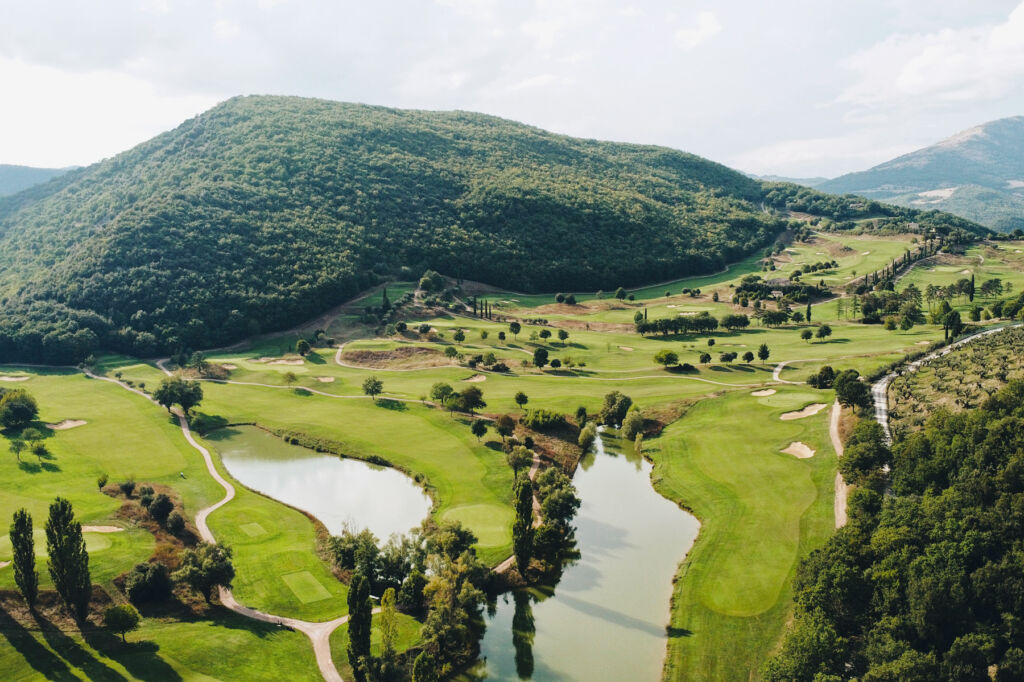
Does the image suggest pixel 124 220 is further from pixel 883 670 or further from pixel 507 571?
pixel 883 670

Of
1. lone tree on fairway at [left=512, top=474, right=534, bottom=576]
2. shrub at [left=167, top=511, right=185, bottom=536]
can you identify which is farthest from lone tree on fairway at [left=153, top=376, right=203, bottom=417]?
lone tree on fairway at [left=512, top=474, right=534, bottom=576]

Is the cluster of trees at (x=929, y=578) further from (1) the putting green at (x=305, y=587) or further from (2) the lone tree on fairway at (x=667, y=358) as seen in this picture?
(2) the lone tree on fairway at (x=667, y=358)

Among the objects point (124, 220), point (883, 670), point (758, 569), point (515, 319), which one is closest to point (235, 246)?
point (124, 220)

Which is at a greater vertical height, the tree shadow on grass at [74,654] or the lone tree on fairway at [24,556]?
the lone tree on fairway at [24,556]

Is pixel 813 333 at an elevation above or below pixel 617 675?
above

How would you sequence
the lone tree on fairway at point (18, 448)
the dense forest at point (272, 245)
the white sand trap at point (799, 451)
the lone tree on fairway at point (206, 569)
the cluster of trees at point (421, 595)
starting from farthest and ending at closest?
1. the dense forest at point (272, 245)
2. the lone tree on fairway at point (18, 448)
3. the white sand trap at point (799, 451)
4. the lone tree on fairway at point (206, 569)
5. the cluster of trees at point (421, 595)

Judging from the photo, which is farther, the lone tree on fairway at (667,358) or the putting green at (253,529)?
the lone tree on fairway at (667,358)

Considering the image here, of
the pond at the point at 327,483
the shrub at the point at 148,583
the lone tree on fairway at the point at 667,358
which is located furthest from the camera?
the lone tree on fairway at the point at 667,358

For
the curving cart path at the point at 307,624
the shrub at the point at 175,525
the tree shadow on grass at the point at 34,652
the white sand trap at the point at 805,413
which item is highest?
the white sand trap at the point at 805,413

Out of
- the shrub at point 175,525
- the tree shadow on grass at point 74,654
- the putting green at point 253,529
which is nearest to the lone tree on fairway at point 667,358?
the putting green at point 253,529
